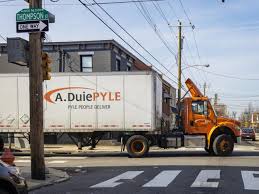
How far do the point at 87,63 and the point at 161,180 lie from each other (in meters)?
23.0

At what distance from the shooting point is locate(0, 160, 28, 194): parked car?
814cm

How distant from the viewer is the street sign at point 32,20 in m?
13.9

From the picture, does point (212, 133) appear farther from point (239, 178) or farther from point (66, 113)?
point (239, 178)

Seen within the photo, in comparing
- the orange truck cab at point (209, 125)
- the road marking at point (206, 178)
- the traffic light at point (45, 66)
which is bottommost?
the road marking at point (206, 178)

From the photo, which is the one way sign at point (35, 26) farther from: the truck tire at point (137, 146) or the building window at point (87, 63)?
the building window at point (87, 63)

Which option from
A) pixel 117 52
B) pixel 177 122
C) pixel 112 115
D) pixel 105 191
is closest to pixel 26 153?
pixel 112 115

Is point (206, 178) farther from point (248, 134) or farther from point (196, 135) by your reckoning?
point (248, 134)

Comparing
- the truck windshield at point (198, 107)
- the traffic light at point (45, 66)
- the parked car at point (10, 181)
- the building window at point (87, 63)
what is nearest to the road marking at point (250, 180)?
the parked car at point (10, 181)

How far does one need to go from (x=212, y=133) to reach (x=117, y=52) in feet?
50.0

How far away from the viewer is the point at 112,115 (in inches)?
944

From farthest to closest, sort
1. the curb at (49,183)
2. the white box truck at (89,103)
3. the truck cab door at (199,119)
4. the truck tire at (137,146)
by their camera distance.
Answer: the truck cab door at (199,119), the white box truck at (89,103), the truck tire at (137,146), the curb at (49,183)

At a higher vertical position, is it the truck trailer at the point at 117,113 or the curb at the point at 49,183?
the truck trailer at the point at 117,113

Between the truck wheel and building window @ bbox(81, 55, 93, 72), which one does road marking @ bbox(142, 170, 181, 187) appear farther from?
building window @ bbox(81, 55, 93, 72)

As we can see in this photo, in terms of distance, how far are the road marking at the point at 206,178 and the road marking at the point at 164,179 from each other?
29.2 inches
